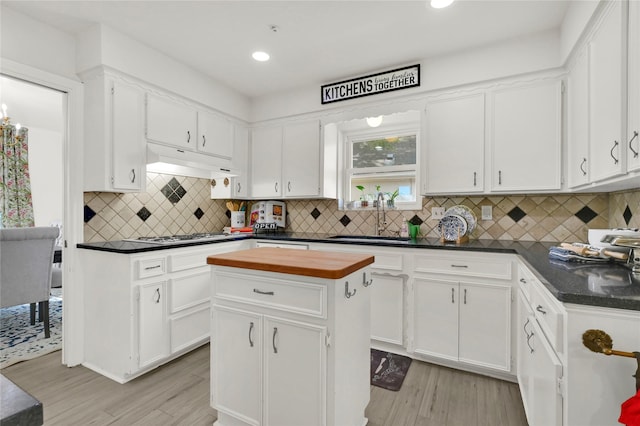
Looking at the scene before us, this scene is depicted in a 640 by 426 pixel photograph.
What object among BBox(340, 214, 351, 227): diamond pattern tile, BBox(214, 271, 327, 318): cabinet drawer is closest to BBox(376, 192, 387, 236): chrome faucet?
BBox(340, 214, 351, 227): diamond pattern tile

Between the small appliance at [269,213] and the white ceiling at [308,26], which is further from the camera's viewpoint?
the small appliance at [269,213]

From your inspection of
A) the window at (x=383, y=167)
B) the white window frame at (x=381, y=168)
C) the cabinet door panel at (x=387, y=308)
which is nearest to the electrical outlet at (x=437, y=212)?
the white window frame at (x=381, y=168)

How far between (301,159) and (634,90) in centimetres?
259

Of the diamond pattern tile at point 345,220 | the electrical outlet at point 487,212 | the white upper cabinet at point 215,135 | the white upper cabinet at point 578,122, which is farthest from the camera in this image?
the diamond pattern tile at point 345,220

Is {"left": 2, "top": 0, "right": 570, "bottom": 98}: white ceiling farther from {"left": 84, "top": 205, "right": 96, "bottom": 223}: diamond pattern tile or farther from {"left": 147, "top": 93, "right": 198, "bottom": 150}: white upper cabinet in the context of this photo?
{"left": 84, "top": 205, "right": 96, "bottom": 223}: diamond pattern tile

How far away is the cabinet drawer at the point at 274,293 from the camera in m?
1.38

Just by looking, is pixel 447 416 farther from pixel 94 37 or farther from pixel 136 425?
pixel 94 37

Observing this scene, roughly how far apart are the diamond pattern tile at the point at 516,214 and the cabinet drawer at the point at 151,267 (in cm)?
294

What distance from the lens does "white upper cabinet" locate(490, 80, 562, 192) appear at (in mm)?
2266

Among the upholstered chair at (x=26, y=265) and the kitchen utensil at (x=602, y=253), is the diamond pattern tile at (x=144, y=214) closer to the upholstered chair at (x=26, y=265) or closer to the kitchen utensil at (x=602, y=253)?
the upholstered chair at (x=26, y=265)

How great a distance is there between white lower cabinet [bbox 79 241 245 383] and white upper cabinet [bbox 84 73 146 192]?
569 millimetres

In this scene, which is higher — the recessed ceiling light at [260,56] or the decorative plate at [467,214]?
the recessed ceiling light at [260,56]

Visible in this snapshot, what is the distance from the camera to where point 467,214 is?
2.62m

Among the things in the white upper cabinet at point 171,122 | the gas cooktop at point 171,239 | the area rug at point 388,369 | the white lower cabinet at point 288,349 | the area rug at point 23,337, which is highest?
the white upper cabinet at point 171,122
